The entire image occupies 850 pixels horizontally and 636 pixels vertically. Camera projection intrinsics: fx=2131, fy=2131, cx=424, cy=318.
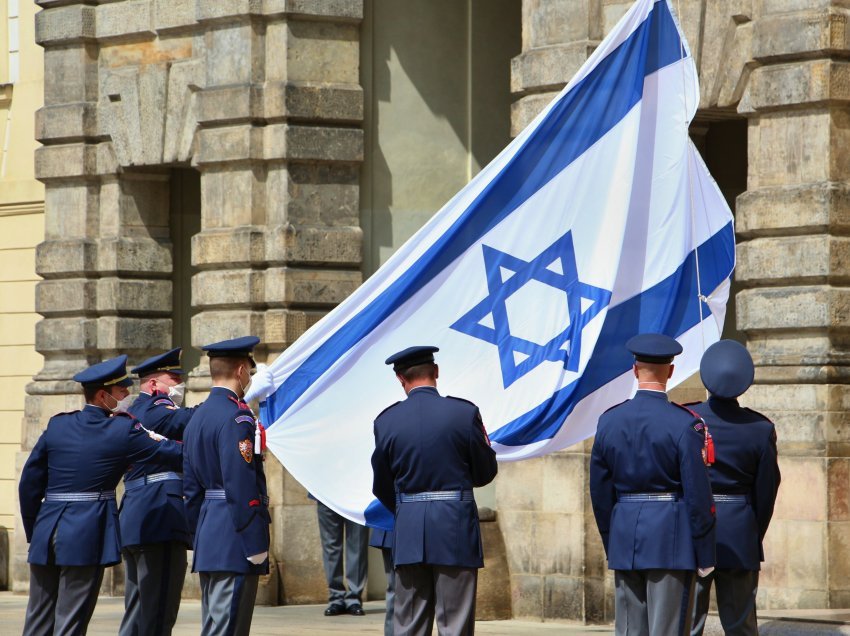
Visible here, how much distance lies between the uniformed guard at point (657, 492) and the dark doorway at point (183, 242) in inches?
346

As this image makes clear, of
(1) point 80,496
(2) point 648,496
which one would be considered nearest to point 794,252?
(2) point 648,496

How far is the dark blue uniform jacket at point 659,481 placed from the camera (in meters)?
9.26

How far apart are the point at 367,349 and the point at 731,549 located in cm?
198

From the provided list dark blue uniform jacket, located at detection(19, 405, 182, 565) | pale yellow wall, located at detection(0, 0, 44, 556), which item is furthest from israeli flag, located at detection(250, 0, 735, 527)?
pale yellow wall, located at detection(0, 0, 44, 556)

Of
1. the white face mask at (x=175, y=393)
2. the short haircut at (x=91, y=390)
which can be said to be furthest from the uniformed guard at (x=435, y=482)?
the white face mask at (x=175, y=393)

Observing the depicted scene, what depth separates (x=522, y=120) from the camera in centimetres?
1452

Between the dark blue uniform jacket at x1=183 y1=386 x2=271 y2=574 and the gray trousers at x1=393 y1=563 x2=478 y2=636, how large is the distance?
0.75m

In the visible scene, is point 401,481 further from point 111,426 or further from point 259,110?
point 259,110

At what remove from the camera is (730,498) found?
396 inches

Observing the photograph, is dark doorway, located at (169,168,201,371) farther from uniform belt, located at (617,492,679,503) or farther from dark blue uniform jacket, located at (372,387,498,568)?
uniform belt, located at (617,492,679,503)

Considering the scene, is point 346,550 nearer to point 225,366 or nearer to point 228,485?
point 225,366

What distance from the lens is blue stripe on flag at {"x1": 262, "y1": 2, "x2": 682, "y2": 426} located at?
10.3 metres

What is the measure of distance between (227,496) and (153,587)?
1.57 meters

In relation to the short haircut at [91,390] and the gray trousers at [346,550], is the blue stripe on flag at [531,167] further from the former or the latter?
the gray trousers at [346,550]
